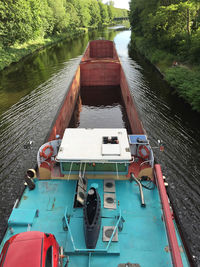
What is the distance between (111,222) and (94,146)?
13.3 ft

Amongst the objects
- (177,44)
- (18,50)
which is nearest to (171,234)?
(177,44)

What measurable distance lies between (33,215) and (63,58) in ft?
169

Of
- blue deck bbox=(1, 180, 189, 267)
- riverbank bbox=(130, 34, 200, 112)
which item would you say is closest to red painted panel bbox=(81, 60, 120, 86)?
riverbank bbox=(130, 34, 200, 112)

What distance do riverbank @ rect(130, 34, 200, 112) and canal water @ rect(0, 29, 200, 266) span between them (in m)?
1.14

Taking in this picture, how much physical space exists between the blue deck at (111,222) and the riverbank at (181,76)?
60.2 ft

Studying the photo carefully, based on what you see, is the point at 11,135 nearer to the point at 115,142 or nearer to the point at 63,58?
the point at 115,142

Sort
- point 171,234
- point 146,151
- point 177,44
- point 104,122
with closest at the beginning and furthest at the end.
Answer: point 171,234 → point 146,151 → point 104,122 → point 177,44

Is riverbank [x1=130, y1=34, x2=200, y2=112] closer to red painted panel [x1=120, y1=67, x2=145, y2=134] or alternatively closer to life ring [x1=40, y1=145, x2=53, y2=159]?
red painted panel [x1=120, y1=67, x2=145, y2=134]

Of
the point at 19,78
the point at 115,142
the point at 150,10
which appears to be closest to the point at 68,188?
the point at 115,142

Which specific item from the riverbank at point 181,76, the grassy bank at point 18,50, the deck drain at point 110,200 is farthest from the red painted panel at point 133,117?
the grassy bank at point 18,50

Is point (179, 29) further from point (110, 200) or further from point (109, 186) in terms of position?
point (110, 200)

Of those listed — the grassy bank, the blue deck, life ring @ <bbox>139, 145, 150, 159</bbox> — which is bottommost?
the blue deck

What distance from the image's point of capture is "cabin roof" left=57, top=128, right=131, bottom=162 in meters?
10.0

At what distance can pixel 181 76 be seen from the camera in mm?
30672
